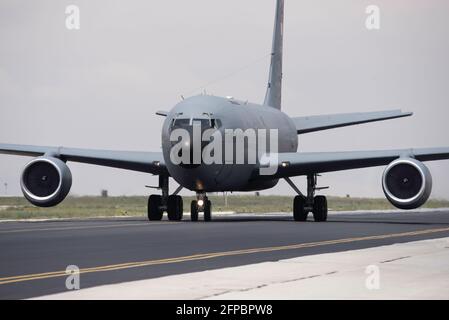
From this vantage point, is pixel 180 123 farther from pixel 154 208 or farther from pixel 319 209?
pixel 319 209

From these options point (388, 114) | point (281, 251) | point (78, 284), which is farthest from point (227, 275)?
point (388, 114)

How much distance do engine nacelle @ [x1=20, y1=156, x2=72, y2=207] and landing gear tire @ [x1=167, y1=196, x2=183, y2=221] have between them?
158 inches

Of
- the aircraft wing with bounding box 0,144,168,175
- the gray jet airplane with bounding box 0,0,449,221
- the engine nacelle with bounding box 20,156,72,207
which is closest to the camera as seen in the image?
the gray jet airplane with bounding box 0,0,449,221

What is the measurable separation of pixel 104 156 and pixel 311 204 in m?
8.21

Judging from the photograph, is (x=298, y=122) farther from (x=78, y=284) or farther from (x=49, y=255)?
(x=78, y=284)

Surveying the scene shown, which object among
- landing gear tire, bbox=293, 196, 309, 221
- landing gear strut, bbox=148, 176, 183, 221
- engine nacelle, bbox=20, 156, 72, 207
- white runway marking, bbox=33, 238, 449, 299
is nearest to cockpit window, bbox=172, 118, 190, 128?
landing gear strut, bbox=148, 176, 183, 221

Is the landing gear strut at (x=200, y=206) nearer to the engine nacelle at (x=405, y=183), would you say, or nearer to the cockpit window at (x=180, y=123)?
the cockpit window at (x=180, y=123)

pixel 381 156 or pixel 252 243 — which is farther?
pixel 381 156

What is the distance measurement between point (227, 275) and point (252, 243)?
25.8 ft

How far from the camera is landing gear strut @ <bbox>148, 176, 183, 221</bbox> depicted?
1501 inches

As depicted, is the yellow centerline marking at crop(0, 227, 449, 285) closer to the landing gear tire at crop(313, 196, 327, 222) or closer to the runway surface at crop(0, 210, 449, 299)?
the runway surface at crop(0, 210, 449, 299)

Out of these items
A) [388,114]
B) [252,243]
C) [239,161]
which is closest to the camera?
[252,243]

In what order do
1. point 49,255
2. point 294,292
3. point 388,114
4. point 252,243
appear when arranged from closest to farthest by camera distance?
point 294,292 → point 49,255 → point 252,243 → point 388,114

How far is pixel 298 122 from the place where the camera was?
48344mm
